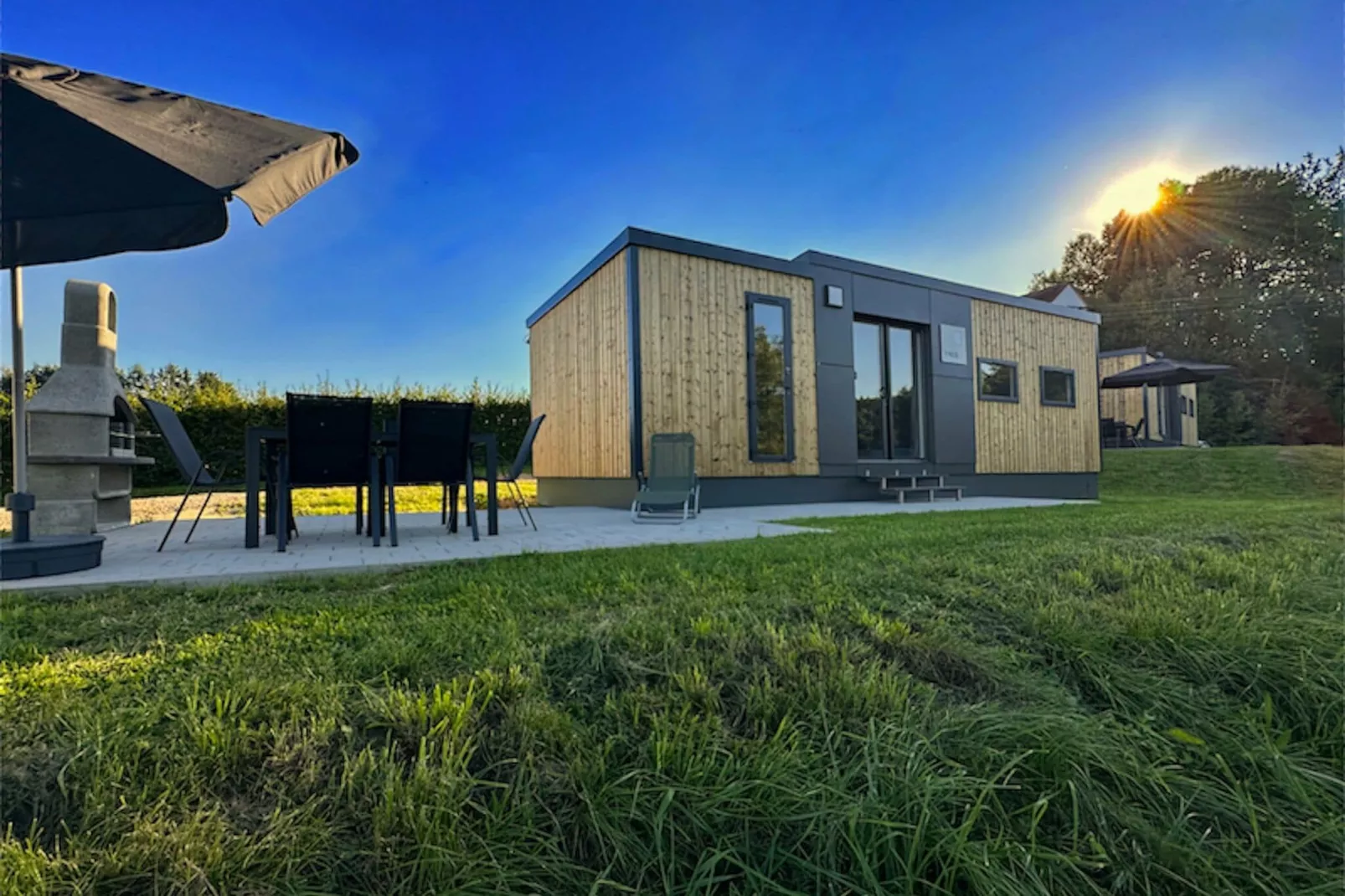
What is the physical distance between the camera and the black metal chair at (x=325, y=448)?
371 cm

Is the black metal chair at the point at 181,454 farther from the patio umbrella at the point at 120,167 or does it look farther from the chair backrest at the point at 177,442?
the patio umbrella at the point at 120,167

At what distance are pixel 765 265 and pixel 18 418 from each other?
689 centimetres

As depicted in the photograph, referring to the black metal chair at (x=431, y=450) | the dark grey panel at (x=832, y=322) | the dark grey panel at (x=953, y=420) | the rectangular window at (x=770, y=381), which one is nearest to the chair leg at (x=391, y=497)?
the black metal chair at (x=431, y=450)

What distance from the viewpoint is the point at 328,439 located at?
12.7ft

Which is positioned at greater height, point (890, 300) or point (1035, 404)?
point (890, 300)

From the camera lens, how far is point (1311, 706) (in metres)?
1.65

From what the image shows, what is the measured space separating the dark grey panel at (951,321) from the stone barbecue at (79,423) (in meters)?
9.65

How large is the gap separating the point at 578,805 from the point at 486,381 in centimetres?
1478

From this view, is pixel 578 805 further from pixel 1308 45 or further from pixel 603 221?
pixel 603 221

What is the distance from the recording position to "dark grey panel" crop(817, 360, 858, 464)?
805cm

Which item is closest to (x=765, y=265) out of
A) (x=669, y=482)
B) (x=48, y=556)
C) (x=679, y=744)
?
(x=669, y=482)

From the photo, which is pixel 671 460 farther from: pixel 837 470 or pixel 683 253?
pixel 837 470

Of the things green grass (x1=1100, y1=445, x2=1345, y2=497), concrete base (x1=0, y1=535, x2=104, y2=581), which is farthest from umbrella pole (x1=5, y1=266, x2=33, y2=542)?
green grass (x1=1100, y1=445, x2=1345, y2=497)

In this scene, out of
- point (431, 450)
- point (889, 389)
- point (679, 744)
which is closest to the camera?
point (679, 744)
